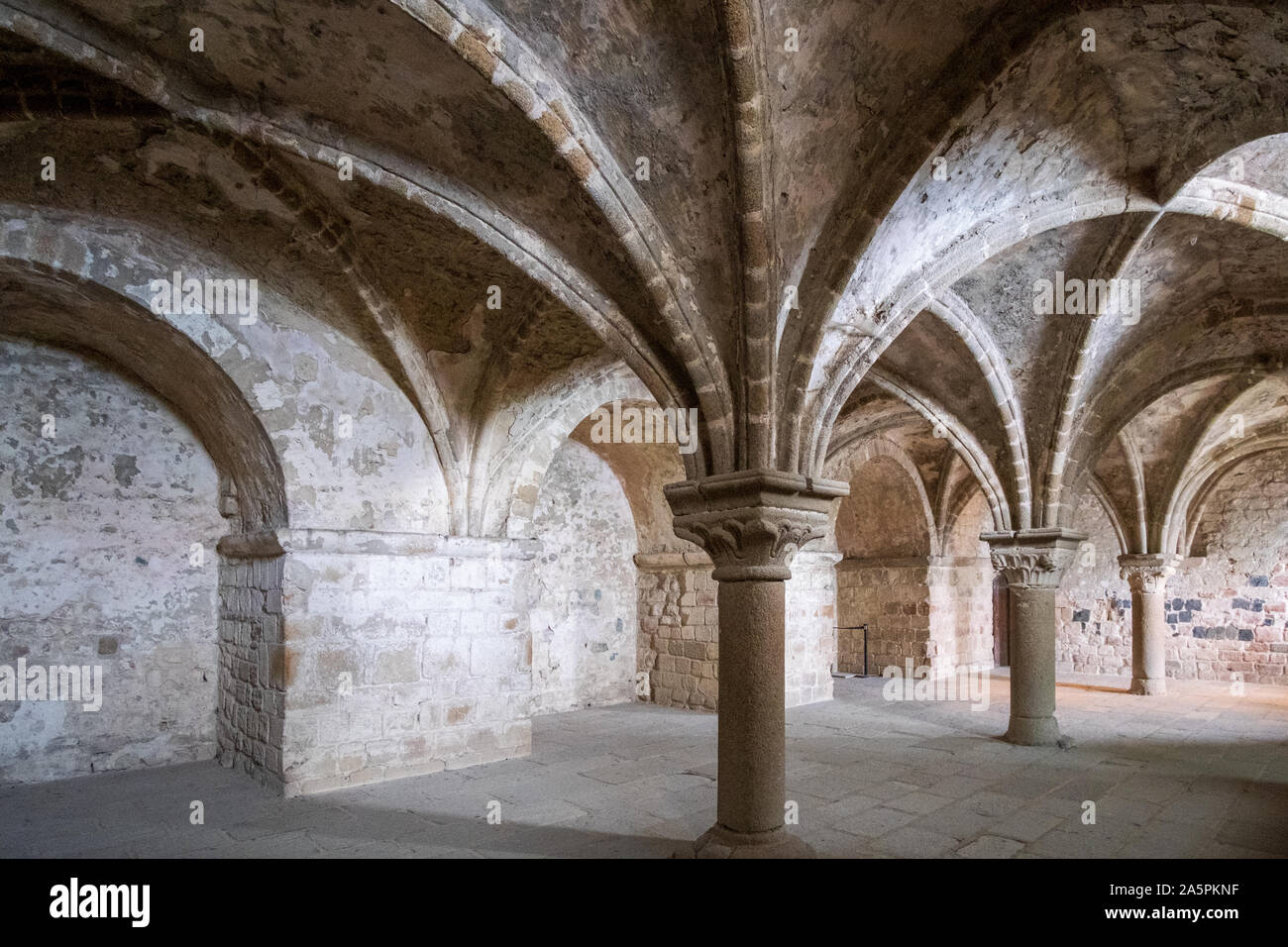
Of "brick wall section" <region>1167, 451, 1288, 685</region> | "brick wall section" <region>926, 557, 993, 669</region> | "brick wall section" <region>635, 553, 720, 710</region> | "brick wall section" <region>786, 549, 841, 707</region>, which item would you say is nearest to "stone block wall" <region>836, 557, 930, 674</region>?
"brick wall section" <region>926, 557, 993, 669</region>

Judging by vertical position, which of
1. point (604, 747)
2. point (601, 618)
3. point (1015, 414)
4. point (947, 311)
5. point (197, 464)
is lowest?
point (604, 747)

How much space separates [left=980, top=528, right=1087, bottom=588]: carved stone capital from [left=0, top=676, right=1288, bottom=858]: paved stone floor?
4.48 ft

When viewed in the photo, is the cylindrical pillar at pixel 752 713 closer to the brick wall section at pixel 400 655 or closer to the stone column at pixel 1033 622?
the brick wall section at pixel 400 655

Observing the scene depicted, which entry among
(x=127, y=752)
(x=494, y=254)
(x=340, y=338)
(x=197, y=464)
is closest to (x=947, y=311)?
(x=494, y=254)

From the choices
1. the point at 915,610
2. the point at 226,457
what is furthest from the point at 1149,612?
the point at 226,457

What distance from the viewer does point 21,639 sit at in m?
5.51

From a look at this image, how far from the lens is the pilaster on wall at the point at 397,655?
16.8 feet

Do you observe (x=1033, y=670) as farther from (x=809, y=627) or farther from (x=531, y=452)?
(x=531, y=452)

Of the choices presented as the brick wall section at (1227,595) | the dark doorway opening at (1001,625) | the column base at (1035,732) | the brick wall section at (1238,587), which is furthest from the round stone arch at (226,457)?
the dark doorway opening at (1001,625)

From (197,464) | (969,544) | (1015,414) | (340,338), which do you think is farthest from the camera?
(969,544)

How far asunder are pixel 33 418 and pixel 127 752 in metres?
2.47

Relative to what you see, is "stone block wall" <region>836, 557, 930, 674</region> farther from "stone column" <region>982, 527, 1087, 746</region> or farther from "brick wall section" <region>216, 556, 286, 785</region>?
Result: "brick wall section" <region>216, 556, 286, 785</region>

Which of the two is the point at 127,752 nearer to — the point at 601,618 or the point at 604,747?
the point at 604,747

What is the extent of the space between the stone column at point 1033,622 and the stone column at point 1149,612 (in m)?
4.28
